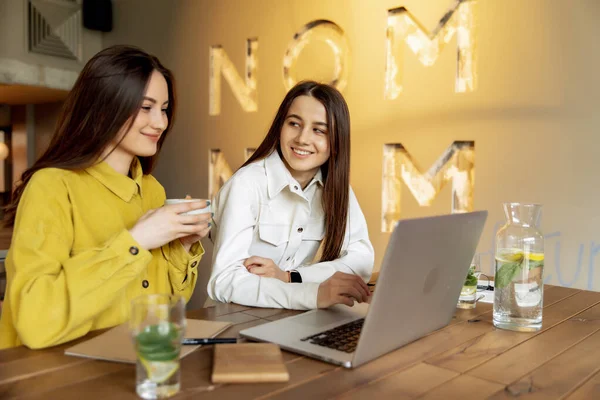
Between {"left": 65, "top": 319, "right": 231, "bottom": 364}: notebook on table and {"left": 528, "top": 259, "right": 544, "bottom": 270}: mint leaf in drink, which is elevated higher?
{"left": 528, "top": 259, "right": 544, "bottom": 270}: mint leaf in drink

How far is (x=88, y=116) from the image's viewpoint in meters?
1.20

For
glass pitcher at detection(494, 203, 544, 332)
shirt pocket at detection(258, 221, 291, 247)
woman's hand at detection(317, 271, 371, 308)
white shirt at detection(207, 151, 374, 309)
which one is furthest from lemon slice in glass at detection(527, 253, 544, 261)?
shirt pocket at detection(258, 221, 291, 247)

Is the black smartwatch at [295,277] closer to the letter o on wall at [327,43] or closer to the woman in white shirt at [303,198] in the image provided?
the woman in white shirt at [303,198]

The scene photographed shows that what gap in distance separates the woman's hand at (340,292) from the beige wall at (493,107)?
1.65 metres

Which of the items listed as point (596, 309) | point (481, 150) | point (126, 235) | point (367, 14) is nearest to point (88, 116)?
point (126, 235)

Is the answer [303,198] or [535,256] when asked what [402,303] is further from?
[303,198]

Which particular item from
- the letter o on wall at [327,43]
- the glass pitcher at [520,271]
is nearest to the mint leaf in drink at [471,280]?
the glass pitcher at [520,271]

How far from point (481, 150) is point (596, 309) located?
1.44 meters

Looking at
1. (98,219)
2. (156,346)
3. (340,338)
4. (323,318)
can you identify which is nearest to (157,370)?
(156,346)

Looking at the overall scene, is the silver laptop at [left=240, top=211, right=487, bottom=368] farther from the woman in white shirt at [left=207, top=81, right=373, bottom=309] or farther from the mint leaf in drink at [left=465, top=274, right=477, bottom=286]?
the woman in white shirt at [left=207, top=81, right=373, bottom=309]

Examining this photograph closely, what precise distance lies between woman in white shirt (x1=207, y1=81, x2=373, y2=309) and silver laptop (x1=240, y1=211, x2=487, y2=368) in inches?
19.8

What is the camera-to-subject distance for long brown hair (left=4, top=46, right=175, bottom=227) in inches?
47.0

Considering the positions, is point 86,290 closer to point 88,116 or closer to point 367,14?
point 88,116

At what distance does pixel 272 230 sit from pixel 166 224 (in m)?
0.66
